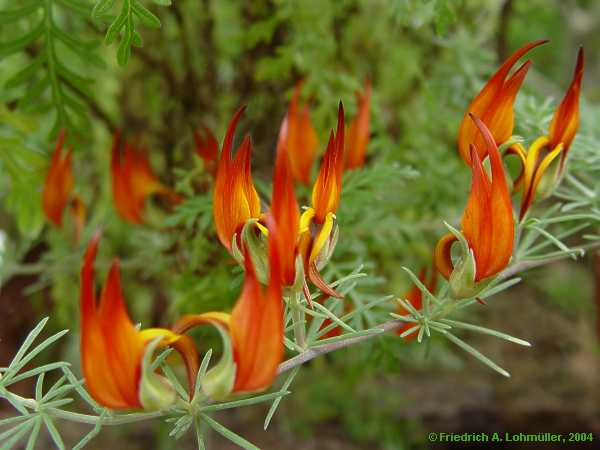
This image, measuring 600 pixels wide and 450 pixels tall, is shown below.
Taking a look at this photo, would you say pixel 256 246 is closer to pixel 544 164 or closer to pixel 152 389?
pixel 152 389

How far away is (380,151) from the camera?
4.73ft

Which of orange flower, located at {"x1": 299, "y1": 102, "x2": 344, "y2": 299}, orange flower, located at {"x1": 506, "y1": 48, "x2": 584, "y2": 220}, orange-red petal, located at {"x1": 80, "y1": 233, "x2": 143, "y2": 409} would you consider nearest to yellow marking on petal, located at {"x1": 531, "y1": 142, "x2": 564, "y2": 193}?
orange flower, located at {"x1": 506, "y1": 48, "x2": 584, "y2": 220}

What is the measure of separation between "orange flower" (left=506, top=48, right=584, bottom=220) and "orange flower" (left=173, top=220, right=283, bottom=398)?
1.07 feet

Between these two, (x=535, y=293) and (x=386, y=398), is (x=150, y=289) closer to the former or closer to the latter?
(x=386, y=398)

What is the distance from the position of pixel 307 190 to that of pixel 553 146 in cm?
45

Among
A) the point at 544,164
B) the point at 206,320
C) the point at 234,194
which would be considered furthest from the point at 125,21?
the point at 544,164

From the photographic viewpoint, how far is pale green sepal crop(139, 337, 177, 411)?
57 cm

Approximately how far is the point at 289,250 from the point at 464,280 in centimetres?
19

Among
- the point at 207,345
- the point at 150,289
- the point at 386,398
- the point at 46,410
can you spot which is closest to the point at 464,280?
the point at 46,410

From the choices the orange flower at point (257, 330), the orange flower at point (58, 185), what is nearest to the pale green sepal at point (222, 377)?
the orange flower at point (257, 330)

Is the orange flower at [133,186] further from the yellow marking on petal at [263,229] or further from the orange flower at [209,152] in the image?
the yellow marking on petal at [263,229]

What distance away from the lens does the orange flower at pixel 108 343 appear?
0.55m

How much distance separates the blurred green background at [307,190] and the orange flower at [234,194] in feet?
1.14

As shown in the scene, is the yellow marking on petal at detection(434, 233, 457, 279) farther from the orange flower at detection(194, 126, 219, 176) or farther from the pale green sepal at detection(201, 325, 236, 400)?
the orange flower at detection(194, 126, 219, 176)
